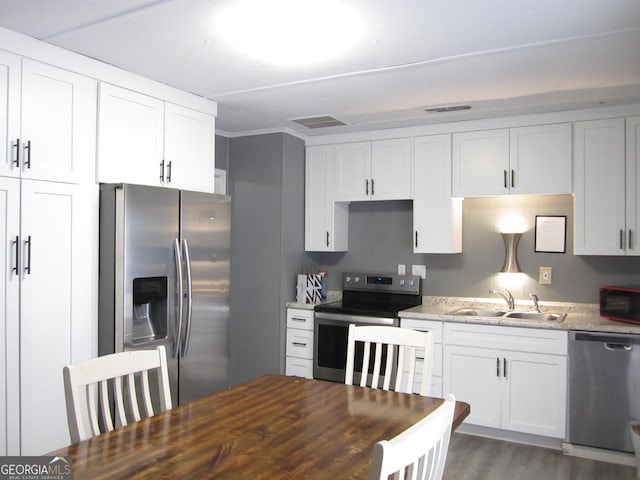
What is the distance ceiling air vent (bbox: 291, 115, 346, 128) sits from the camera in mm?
4160

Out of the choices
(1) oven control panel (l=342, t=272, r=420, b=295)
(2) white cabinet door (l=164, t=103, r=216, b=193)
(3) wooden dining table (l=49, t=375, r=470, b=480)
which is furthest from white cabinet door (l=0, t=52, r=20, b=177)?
(1) oven control panel (l=342, t=272, r=420, b=295)

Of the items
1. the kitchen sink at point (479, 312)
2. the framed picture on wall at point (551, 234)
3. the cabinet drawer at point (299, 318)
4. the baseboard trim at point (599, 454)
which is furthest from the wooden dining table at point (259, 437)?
the framed picture on wall at point (551, 234)

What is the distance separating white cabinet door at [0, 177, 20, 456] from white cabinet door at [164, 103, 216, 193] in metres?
1.01

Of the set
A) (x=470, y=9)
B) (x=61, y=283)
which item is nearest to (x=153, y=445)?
(x=61, y=283)

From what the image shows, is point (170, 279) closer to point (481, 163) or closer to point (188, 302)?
point (188, 302)

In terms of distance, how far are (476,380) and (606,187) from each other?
163 cm

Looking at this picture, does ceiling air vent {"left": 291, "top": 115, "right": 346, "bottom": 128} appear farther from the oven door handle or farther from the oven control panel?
the oven door handle

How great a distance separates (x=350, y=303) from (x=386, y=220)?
820 millimetres

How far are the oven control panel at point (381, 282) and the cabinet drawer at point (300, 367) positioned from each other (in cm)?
81

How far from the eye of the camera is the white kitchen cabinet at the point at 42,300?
8.26 ft

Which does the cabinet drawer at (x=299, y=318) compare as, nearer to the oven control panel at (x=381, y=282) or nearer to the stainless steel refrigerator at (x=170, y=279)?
the oven control panel at (x=381, y=282)

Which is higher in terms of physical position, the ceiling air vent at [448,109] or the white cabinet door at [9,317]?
the ceiling air vent at [448,109]

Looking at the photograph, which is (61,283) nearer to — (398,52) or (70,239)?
(70,239)

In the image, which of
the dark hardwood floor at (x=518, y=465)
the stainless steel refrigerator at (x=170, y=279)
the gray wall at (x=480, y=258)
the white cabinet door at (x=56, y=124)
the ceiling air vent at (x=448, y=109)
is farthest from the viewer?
the gray wall at (x=480, y=258)
